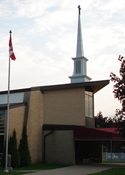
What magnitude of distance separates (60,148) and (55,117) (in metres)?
3.03

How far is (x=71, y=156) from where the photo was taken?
25422mm

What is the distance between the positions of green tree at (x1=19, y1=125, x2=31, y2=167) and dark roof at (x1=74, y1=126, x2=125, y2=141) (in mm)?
4270

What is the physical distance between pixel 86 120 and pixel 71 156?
12.4 feet

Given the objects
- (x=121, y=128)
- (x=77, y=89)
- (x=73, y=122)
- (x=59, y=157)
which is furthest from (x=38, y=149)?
(x=121, y=128)

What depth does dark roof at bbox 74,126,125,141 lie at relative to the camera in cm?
2381

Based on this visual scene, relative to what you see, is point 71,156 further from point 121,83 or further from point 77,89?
point 121,83

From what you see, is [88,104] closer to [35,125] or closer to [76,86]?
[76,86]

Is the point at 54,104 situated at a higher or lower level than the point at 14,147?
higher

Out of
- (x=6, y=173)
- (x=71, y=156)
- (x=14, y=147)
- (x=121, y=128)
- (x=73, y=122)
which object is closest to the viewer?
(x=6, y=173)

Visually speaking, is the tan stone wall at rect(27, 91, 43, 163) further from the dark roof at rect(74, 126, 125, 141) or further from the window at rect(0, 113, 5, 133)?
the dark roof at rect(74, 126, 125, 141)

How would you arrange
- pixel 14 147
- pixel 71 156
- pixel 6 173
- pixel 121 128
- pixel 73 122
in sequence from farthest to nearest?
pixel 73 122
pixel 71 156
pixel 14 147
pixel 121 128
pixel 6 173

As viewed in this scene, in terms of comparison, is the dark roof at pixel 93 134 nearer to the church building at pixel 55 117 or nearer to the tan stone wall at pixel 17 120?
the church building at pixel 55 117

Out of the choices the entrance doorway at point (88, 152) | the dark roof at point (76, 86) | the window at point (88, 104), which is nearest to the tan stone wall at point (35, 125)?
the dark roof at point (76, 86)

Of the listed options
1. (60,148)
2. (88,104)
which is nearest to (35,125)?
(60,148)
